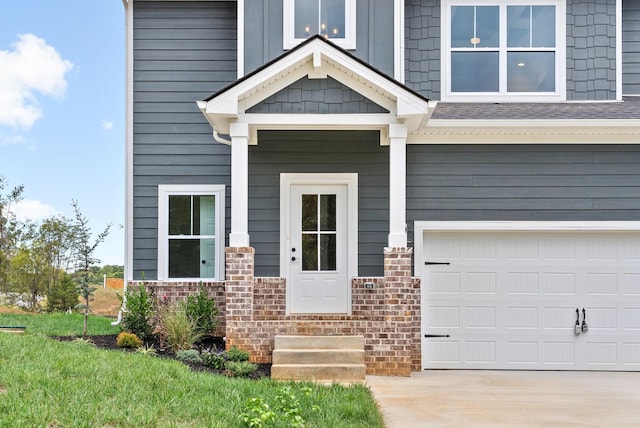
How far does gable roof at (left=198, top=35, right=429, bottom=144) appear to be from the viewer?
7.45m

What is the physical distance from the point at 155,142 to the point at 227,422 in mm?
5732

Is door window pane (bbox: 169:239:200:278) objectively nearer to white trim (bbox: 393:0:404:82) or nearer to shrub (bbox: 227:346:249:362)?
shrub (bbox: 227:346:249:362)

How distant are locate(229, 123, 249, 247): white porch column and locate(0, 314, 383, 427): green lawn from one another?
1.81 meters

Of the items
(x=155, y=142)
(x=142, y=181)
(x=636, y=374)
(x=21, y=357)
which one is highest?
(x=155, y=142)

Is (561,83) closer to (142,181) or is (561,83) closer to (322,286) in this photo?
(322,286)

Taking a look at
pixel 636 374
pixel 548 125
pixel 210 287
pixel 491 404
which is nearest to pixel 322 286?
pixel 210 287

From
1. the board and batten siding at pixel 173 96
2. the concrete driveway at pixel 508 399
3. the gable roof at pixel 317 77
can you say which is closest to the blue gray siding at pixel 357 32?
the board and batten siding at pixel 173 96

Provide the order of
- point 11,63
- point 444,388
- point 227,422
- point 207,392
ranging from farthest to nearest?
point 11,63, point 444,388, point 207,392, point 227,422

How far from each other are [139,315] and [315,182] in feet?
10.4

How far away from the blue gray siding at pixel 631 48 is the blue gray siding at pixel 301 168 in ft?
14.2

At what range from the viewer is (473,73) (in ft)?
30.5

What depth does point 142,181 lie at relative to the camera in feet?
30.6

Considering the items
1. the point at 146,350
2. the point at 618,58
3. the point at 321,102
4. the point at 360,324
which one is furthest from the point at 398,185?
the point at 618,58

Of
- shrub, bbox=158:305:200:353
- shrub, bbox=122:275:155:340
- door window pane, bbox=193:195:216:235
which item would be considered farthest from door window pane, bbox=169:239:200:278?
shrub, bbox=158:305:200:353
